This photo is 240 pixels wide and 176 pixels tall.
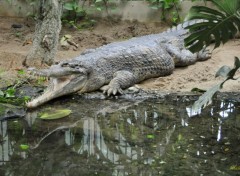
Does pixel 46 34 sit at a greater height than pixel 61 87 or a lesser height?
greater

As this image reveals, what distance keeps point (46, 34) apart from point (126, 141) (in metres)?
2.58

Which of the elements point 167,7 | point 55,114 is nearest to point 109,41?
point 167,7

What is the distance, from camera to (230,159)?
372 cm

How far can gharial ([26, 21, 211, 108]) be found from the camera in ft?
18.2

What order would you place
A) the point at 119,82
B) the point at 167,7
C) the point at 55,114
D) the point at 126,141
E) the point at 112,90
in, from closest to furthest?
1. the point at 126,141
2. the point at 55,114
3. the point at 112,90
4. the point at 119,82
5. the point at 167,7

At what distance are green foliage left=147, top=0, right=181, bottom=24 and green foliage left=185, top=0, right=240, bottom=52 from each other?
4268 millimetres

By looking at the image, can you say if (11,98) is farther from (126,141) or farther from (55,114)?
(126,141)

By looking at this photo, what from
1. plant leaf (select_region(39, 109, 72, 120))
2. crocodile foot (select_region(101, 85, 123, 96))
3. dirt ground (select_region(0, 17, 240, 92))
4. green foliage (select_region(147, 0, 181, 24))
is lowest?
plant leaf (select_region(39, 109, 72, 120))

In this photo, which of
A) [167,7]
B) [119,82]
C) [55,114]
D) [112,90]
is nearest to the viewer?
[55,114]

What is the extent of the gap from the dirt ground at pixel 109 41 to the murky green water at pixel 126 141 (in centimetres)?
78

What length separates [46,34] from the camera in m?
6.28

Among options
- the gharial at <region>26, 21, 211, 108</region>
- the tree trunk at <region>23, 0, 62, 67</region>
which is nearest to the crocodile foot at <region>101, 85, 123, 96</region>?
the gharial at <region>26, 21, 211, 108</region>

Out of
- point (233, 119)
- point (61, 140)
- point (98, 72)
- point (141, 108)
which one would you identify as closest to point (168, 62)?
point (98, 72)

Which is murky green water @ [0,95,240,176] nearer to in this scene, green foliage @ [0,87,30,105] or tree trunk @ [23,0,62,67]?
green foliage @ [0,87,30,105]
